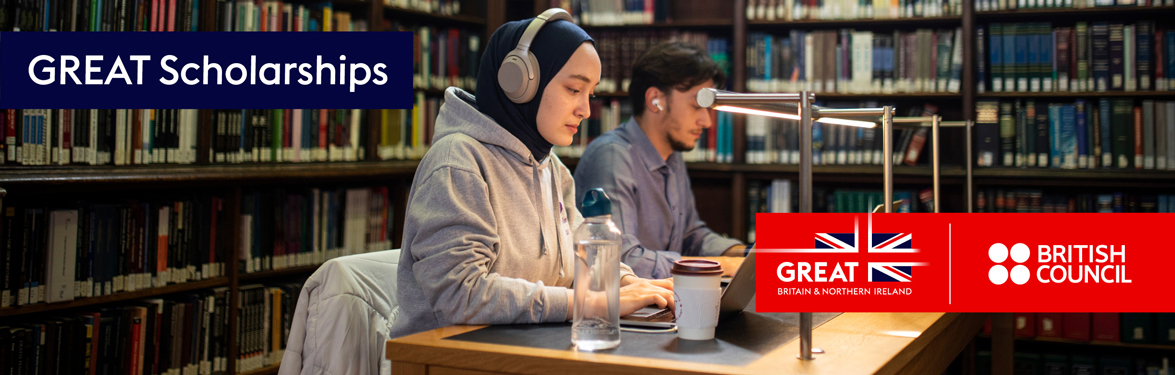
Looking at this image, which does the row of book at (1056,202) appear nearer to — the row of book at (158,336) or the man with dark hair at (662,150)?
the man with dark hair at (662,150)

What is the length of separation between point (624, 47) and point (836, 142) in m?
0.95

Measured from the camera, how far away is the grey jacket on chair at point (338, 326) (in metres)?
1.36

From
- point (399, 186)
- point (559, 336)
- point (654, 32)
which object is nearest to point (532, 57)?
point (559, 336)

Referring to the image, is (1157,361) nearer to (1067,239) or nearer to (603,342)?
(1067,239)

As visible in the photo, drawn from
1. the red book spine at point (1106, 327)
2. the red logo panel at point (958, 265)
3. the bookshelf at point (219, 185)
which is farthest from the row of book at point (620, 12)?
the red book spine at point (1106, 327)

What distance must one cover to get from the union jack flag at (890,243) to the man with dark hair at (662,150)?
0.86 meters

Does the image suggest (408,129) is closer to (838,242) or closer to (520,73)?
(520,73)

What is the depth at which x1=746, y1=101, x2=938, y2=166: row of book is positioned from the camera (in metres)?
3.28

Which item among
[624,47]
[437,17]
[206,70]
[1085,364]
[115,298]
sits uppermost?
[437,17]

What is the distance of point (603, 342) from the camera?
110cm

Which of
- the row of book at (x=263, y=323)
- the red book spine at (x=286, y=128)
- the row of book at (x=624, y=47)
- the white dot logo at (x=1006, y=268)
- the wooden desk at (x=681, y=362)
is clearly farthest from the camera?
the row of book at (x=624, y=47)

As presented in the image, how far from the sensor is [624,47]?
3.57m

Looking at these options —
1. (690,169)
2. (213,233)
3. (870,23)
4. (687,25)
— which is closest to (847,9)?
(870,23)

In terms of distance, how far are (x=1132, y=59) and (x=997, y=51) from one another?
1.43 ft
